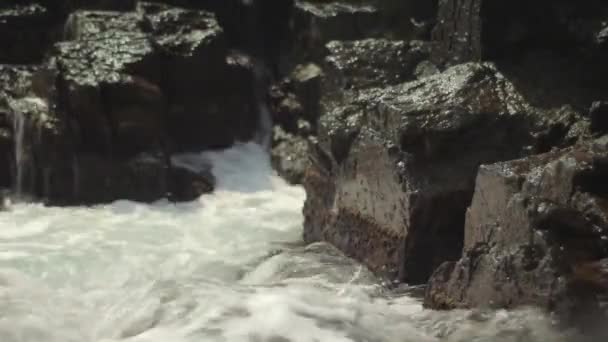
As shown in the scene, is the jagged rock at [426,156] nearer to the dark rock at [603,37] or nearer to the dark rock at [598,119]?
the dark rock at [598,119]

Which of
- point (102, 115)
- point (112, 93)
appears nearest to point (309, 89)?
point (112, 93)

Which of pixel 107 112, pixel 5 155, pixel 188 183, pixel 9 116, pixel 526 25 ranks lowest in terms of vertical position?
pixel 188 183

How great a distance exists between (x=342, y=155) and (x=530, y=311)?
2.45 meters

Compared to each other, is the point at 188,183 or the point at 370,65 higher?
the point at 370,65

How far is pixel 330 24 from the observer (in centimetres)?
845

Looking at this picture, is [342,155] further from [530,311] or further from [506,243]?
[530,311]

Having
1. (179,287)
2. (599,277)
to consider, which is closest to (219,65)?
(179,287)

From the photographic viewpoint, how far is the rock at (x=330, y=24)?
8.33 m

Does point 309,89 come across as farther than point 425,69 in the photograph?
Yes

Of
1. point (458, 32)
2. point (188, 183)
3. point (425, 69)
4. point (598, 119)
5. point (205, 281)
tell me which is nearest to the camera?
point (205, 281)

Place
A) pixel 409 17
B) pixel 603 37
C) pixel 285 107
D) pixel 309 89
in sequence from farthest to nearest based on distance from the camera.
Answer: pixel 285 107
pixel 309 89
pixel 409 17
pixel 603 37

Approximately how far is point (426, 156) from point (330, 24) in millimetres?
3915

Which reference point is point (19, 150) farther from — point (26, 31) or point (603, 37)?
point (603, 37)

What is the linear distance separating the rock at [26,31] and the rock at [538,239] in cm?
676
